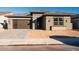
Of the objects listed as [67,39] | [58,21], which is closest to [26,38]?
[67,39]

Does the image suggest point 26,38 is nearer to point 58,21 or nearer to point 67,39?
point 67,39

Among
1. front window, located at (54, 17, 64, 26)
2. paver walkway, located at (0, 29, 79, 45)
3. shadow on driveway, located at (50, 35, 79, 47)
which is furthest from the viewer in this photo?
→ front window, located at (54, 17, 64, 26)

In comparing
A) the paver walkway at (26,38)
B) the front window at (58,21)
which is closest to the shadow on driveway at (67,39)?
the paver walkway at (26,38)

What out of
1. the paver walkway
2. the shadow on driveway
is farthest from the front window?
the paver walkway

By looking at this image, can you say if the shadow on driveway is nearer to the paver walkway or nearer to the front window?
the paver walkway

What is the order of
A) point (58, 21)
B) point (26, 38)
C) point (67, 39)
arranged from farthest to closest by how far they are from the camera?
1. point (58, 21)
2. point (67, 39)
3. point (26, 38)

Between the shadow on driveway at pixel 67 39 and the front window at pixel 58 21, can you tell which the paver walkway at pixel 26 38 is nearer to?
the shadow on driveway at pixel 67 39

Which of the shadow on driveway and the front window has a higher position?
the front window
